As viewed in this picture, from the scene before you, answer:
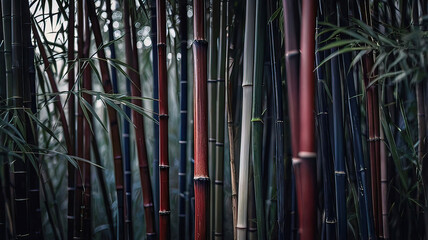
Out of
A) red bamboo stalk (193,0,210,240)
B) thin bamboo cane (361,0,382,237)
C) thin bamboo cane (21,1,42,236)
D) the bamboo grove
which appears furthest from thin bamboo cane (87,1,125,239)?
thin bamboo cane (361,0,382,237)

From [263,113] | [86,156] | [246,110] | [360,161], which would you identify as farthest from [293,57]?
[86,156]

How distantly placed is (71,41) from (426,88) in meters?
1.05

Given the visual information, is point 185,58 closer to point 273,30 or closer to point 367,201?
point 273,30

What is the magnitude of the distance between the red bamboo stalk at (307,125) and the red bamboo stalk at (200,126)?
13.1 inches

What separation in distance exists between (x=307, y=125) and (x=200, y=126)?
365 millimetres

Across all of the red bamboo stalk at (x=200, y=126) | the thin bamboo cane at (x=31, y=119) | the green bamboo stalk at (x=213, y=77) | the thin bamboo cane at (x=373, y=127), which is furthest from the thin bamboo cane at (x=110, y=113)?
the thin bamboo cane at (x=373, y=127)

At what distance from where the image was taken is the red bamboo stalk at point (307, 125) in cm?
68

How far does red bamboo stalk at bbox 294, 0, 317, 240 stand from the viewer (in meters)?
0.68

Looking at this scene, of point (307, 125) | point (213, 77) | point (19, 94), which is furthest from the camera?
point (213, 77)

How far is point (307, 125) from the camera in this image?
0.68 metres

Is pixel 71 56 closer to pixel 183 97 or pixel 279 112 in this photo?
pixel 183 97

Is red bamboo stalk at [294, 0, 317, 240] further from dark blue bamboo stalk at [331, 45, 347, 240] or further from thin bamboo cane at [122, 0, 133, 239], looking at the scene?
thin bamboo cane at [122, 0, 133, 239]

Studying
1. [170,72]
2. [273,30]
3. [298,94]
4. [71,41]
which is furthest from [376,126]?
[170,72]

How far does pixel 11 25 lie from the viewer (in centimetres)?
114
